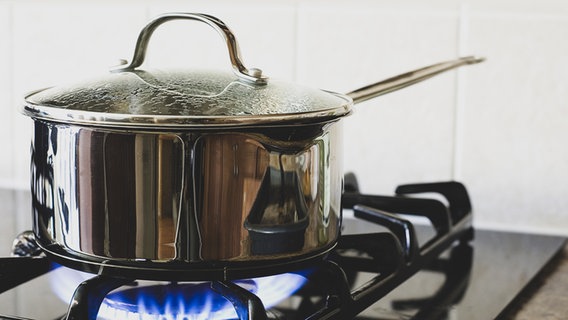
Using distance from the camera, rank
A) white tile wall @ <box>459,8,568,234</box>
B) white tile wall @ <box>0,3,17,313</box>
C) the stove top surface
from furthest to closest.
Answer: white tile wall @ <box>0,3,17,313</box> < white tile wall @ <box>459,8,568,234</box> < the stove top surface

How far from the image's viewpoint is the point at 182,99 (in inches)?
23.6

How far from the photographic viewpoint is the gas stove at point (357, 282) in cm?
64

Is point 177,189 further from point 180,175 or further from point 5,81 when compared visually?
point 5,81

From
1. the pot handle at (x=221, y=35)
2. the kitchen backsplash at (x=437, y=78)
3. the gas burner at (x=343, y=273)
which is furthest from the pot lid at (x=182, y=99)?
the kitchen backsplash at (x=437, y=78)

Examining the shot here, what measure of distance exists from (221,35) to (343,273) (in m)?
0.20

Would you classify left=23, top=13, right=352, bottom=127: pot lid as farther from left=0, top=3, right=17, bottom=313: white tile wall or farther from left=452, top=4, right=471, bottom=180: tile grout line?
left=0, top=3, right=17, bottom=313: white tile wall

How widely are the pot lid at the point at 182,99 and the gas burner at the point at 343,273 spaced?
110 millimetres

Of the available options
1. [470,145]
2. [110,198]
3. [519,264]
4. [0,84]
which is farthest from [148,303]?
[0,84]

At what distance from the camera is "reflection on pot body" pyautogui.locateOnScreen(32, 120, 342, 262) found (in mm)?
585

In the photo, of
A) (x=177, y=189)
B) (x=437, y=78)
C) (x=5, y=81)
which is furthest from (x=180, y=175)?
(x=5, y=81)

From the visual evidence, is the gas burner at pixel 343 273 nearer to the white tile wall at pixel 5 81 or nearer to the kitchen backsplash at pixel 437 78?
the kitchen backsplash at pixel 437 78

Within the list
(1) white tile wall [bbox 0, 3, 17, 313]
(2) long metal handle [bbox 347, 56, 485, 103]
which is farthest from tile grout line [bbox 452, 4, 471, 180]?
(1) white tile wall [bbox 0, 3, 17, 313]

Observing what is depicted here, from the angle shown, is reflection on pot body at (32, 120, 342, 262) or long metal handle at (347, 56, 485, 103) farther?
long metal handle at (347, 56, 485, 103)

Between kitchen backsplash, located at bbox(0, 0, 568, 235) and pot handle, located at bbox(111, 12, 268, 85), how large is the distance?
304 millimetres
